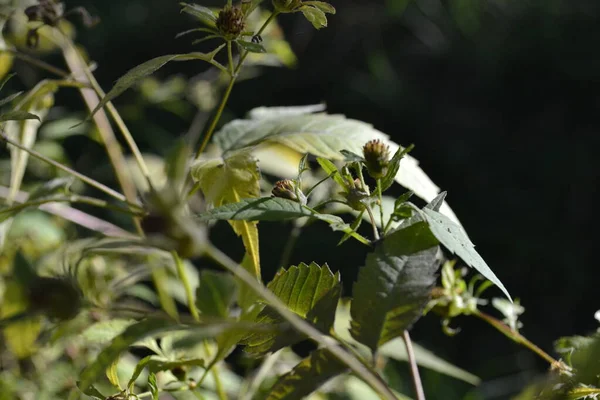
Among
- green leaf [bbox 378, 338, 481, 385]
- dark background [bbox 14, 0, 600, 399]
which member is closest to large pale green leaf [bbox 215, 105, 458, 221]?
green leaf [bbox 378, 338, 481, 385]

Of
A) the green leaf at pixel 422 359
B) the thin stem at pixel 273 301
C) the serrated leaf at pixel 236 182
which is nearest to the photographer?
the thin stem at pixel 273 301

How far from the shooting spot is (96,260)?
0.87m

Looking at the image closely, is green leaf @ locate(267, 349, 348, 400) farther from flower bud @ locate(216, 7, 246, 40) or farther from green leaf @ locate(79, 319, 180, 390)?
flower bud @ locate(216, 7, 246, 40)

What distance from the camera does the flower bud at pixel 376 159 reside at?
33cm

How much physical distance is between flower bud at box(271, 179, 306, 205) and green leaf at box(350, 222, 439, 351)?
0.06m

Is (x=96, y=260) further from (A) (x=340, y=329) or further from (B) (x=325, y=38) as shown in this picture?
(B) (x=325, y=38)

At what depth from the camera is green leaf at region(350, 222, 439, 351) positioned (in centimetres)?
30

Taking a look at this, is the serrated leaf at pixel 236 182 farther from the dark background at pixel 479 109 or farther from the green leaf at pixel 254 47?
the dark background at pixel 479 109

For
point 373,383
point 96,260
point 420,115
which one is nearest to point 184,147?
point 373,383

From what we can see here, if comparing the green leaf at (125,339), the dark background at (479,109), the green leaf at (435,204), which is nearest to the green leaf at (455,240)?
the green leaf at (435,204)

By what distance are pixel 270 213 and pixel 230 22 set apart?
13 centimetres

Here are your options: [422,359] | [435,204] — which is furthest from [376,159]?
[422,359]

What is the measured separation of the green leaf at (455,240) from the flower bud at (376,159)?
32mm

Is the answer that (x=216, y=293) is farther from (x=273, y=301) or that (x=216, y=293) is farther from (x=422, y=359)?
(x=422, y=359)
